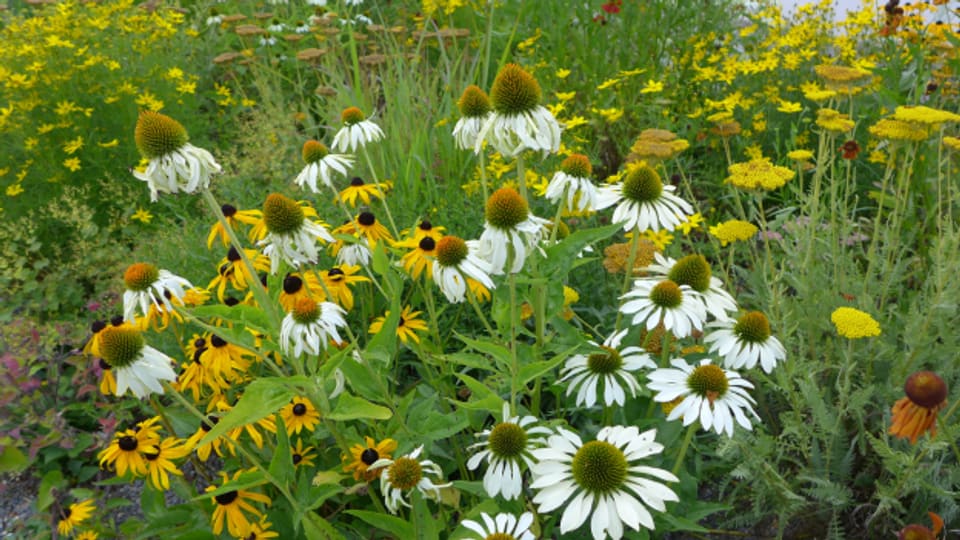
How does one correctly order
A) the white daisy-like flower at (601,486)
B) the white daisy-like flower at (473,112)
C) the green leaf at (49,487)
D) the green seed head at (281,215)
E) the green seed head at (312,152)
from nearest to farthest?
the white daisy-like flower at (601,486) < the green seed head at (281,215) < the white daisy-like flower at (473,112) < the green seed head at (312,152) < the green leaf at (49,487)

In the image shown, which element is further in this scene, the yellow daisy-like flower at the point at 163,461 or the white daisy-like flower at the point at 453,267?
the yellow daisy-like flower at the point at 163,461

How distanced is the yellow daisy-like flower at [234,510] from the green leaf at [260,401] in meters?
0.37

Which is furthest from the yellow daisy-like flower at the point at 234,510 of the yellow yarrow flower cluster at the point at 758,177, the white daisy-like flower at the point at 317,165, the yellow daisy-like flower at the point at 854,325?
the yellow yarrow flower cluster at the point at 758,177

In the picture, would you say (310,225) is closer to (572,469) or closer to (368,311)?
(572,469)

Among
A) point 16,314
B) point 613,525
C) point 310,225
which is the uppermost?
point 310,225

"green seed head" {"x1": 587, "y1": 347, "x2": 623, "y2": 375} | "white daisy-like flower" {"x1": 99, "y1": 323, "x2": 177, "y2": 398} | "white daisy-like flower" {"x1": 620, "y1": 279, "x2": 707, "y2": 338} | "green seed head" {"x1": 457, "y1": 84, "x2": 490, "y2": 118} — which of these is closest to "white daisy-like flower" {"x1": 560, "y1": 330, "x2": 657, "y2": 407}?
"green seed head" {"x1": 587, "y1": 347, "x2": 623, "y2": 375}

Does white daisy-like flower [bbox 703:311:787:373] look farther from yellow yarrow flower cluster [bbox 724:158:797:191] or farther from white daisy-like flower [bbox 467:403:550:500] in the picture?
yellow yarrow flower cluster [bbox 724:158:797:191]

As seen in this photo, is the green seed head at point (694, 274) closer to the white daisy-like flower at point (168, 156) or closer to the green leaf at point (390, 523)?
the green leaf at point (390, 523)

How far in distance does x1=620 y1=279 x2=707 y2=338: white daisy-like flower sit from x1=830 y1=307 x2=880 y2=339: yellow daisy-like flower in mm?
375

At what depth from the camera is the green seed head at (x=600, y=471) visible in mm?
1226

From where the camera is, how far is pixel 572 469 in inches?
49.4

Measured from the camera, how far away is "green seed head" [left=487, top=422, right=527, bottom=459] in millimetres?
1380

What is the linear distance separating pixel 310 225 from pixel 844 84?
1.86 m

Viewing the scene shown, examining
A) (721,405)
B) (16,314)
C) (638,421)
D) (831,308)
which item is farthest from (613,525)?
(16,314)
